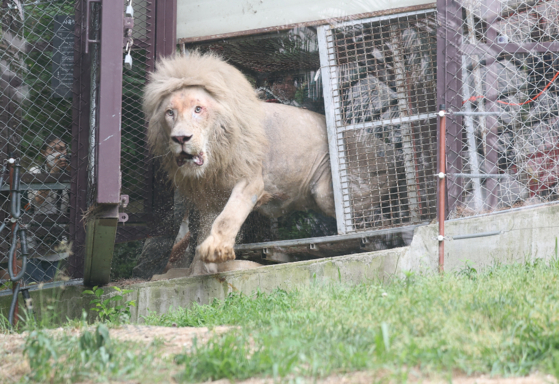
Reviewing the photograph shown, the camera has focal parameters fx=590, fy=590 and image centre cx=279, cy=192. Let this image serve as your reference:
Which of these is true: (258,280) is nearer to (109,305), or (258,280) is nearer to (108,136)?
(109,305)

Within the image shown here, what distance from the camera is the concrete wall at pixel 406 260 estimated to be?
5.02m

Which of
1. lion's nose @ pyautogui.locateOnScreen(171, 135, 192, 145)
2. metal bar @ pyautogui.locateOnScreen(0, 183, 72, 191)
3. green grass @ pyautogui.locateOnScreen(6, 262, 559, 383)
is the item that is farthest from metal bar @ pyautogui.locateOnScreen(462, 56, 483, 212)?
metal bar @ pyautogui.locateOnScreen(0, 183, 72, 191)

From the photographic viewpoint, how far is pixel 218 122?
5.31m

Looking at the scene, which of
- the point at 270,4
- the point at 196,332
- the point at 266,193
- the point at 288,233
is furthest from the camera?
the point at 288,233

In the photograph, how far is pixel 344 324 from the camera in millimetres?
2975

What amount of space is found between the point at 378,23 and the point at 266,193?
212 cm

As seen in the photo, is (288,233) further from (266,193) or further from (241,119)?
(241,119)

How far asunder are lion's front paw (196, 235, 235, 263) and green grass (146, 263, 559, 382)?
114 cm

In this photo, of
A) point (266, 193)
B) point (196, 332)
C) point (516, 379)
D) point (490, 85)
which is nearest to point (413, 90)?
point (490, 85)

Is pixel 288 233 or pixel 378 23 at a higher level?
pixel 378 23

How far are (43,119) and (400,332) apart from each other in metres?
4.93

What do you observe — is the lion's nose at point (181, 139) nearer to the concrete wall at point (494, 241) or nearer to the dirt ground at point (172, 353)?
the dirt ground at point (172, 353)

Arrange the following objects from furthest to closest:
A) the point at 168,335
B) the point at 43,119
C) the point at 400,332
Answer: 1. the point at 43,119
2. the point at 168,335
3. the point at 400,332

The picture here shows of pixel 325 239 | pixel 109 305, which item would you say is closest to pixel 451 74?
pixel 325 239
